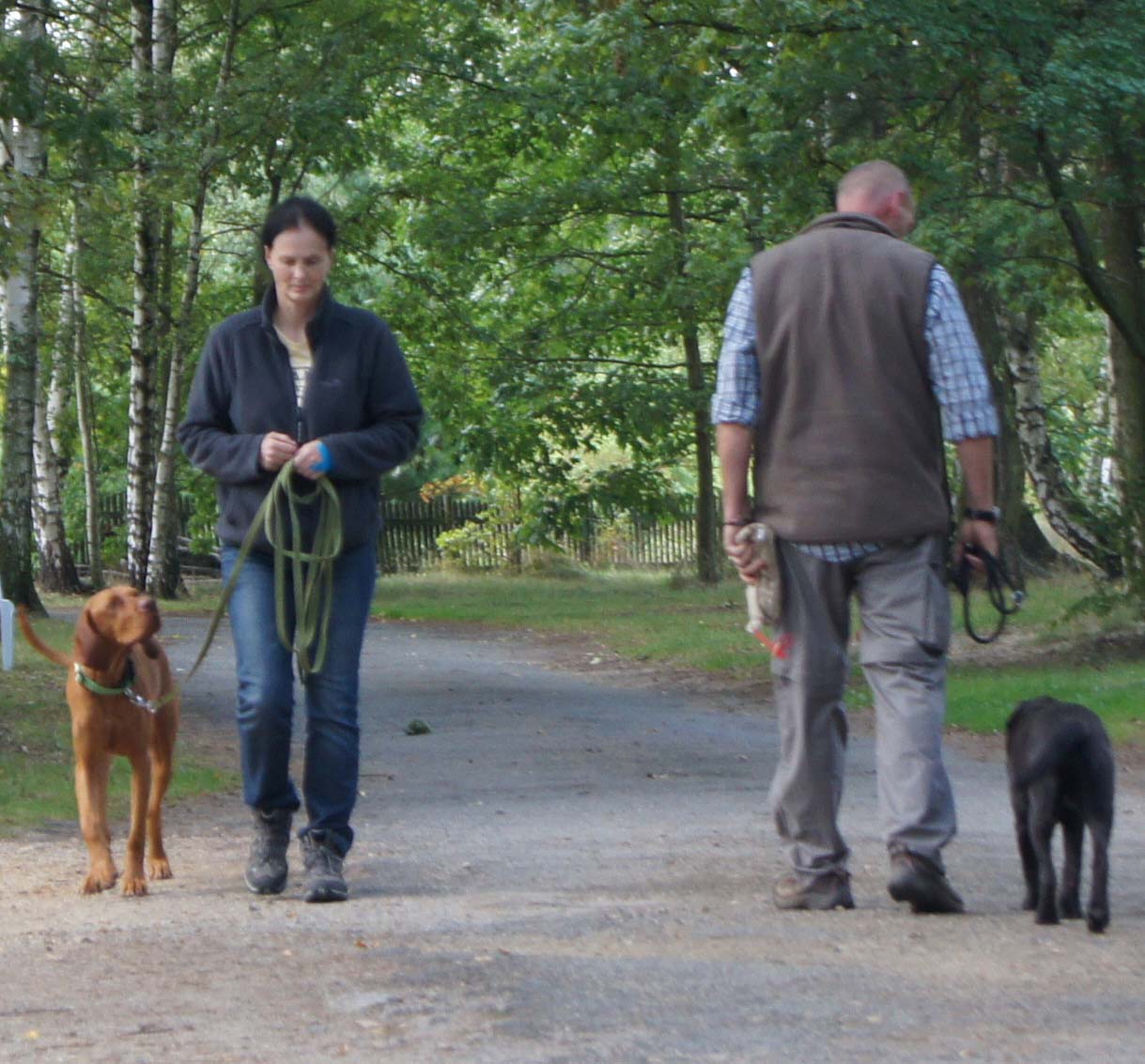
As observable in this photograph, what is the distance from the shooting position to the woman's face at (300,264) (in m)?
6.23

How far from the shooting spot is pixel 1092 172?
14.6m

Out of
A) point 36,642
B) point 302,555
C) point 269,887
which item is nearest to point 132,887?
point 269,887

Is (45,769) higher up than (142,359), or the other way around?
(142,359)

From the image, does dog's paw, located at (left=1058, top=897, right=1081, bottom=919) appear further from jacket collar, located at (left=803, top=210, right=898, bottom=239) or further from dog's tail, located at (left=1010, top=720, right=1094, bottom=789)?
jacket collar, located at (left=803, top=210, right=898, bottom=239)

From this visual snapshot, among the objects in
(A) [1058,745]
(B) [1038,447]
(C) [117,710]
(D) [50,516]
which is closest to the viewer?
(A) [1058,745]

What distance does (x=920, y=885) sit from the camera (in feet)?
18.4

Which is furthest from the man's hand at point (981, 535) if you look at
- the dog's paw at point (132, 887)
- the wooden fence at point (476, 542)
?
the wooden fence at point (476, 542)

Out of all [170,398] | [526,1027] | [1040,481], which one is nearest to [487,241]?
[170,398]

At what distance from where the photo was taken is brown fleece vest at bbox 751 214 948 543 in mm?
5777

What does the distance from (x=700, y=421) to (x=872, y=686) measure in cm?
2504

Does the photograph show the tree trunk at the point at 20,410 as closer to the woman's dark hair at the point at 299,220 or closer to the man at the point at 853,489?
the woman's dark hair at the point at 299,220

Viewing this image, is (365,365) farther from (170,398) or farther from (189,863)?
(170,398)

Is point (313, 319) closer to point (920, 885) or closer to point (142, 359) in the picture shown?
point (920, 885)

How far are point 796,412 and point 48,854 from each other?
11.9 feet
